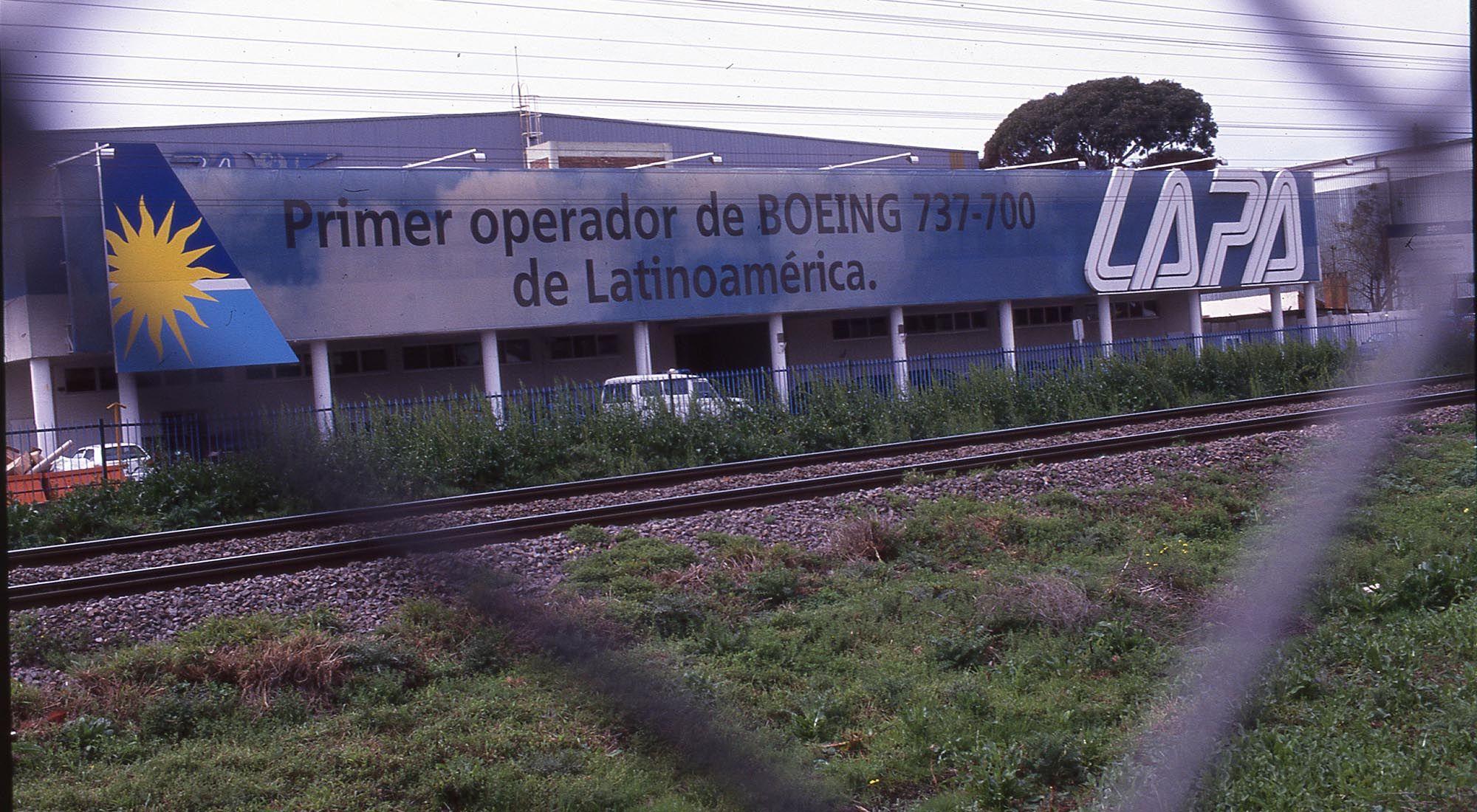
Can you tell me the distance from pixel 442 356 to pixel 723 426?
1020cm

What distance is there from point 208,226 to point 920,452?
13806mm

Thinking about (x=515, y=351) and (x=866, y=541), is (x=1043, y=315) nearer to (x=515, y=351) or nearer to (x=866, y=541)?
(x=515, y=351)

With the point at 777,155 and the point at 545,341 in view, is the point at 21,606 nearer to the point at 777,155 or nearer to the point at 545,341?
the point at 545,341

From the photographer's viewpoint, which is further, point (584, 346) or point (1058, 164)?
point (1058, 164)

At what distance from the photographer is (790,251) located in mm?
25797

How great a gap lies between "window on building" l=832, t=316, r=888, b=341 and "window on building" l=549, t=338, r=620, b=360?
596 centimetres

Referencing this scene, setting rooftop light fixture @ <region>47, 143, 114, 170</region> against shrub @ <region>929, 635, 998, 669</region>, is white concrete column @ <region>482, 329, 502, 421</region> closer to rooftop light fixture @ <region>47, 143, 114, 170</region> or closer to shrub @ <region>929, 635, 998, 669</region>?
shrub @ <region>929, 635, 998, 669</region>

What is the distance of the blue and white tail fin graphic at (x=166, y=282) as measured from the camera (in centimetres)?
88

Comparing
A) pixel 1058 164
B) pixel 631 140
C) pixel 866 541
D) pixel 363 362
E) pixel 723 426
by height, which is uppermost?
pixel 631 140

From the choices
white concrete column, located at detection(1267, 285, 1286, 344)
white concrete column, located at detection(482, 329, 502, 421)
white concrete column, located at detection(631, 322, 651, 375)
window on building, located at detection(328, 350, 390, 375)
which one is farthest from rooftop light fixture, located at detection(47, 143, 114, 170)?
white concrete column, located at detection(1267, 285, 1286, 344)

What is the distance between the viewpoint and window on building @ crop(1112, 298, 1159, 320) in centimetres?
3422

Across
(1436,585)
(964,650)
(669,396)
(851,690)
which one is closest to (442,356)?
(669,396)

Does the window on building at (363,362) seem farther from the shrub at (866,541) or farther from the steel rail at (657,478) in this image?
the shrub at (866,541)

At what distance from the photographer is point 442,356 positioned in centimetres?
2503
